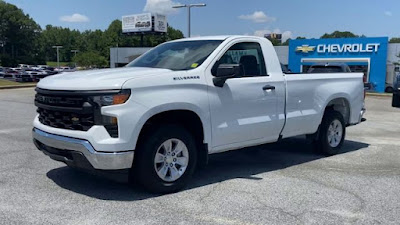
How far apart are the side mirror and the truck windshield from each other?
0.31m

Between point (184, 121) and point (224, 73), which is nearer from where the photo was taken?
point (224, 73)

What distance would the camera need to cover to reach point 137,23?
7912cm

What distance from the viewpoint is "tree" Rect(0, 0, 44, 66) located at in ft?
356

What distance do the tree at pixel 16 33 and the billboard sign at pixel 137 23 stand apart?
3848 cm

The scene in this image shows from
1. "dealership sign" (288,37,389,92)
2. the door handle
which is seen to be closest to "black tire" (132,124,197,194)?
the door handle

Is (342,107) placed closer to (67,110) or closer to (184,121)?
(184,121)

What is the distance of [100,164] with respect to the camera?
184 inches

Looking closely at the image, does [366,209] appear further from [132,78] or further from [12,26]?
[12,26]

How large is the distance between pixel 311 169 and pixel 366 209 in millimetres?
1836

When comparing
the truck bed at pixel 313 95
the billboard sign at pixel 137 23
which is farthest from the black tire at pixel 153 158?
the billboard sign at pixel 137 23

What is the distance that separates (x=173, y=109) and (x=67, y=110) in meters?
1.20

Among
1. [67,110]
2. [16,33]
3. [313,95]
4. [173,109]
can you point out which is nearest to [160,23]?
[16,33]

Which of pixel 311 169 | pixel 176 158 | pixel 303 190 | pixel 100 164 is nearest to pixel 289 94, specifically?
pixel 311 169

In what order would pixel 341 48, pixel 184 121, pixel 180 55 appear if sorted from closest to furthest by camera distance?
1. pixel 184 121
2. pixel 180 55
3. pixel 341 48
